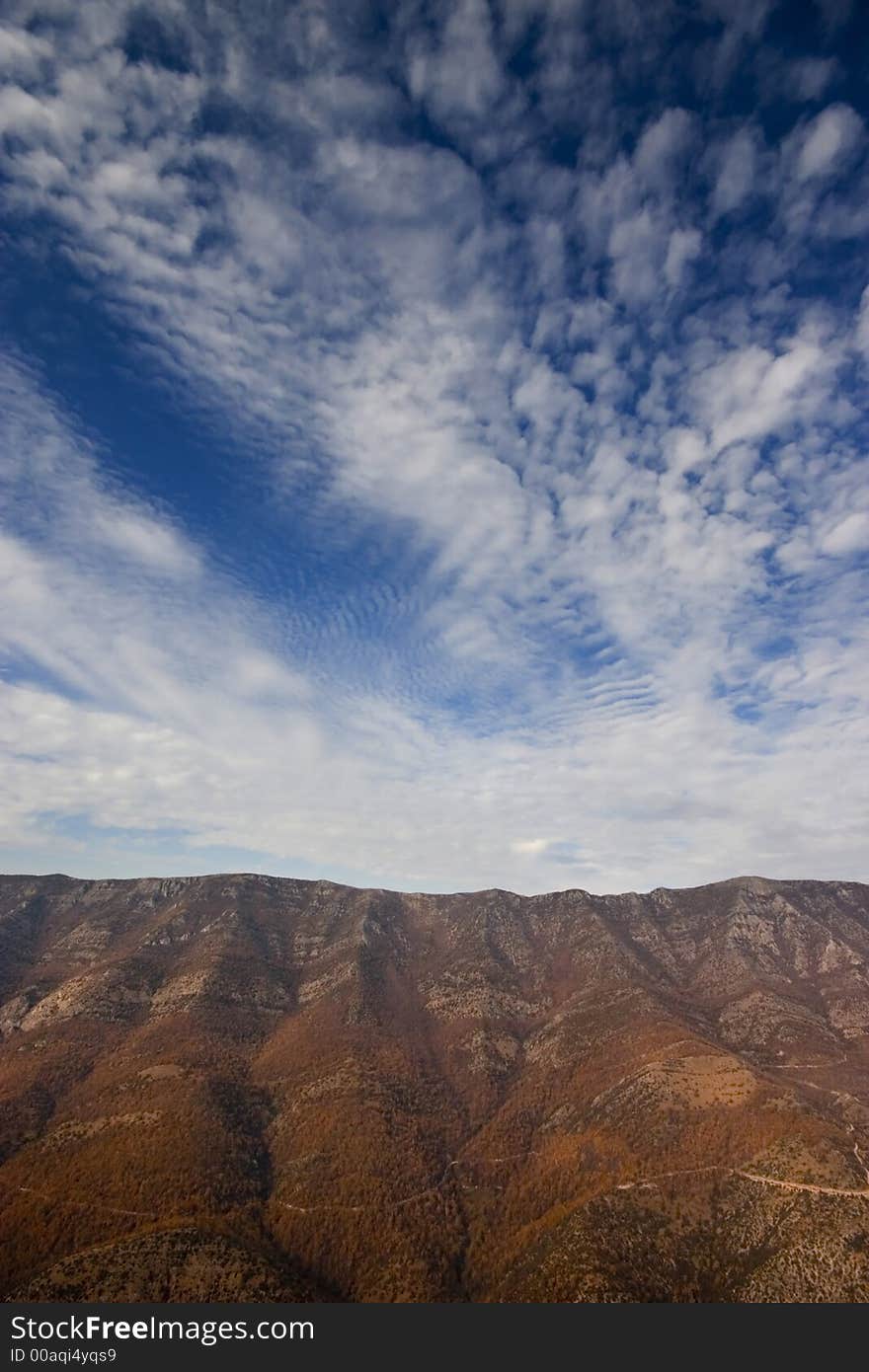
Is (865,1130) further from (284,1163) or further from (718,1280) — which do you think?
(284,1163)

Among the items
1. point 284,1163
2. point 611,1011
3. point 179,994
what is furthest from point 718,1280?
point 179,994

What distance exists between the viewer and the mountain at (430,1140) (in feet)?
255

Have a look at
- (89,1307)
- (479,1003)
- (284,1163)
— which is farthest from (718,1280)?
(479,1003)

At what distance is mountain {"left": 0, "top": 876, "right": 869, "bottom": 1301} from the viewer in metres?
77.7

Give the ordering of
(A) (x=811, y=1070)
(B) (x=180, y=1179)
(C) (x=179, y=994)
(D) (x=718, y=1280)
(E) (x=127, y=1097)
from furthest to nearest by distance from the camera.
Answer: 1. (C) (x=179, y=994)
2. (A) (x=811, y=1070)
3. (E) (x=127, y=1097)
4. (B) (x=180, y=1179)
5. (D) (x=718, y=1280)

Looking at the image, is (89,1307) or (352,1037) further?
(352,1037)

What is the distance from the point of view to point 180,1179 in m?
104

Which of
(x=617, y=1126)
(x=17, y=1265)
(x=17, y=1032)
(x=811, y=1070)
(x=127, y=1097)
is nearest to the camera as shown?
(x=17, y=1265)

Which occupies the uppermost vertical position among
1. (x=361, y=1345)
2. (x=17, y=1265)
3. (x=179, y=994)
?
(x=179, y=994)

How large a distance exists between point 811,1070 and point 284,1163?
122 metres

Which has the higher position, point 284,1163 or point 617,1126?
point 617,1126

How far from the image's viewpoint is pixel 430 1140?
13162 centimetres

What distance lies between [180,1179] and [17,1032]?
100583 mm

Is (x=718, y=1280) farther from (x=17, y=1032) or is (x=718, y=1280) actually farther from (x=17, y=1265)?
(x=17, y=1032)
